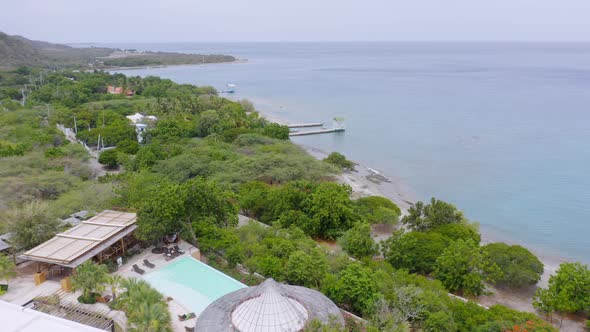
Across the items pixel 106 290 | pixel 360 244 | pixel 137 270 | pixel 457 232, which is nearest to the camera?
pixel 106 290

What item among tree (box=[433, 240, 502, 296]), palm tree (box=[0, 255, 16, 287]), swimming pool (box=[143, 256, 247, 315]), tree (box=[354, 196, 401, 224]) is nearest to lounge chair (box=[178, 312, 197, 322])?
swimming pool (box=[143, 256, 247, 315])

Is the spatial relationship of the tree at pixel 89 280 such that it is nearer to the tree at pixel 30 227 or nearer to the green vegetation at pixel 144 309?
the green vegetation at pixel 144 309

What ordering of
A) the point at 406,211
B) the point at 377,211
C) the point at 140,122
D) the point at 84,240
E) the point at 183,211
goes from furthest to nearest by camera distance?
the point at 140,122 → the point at 406,211 → the point at 377,211 → the point at 183,211 → the point at 84,240

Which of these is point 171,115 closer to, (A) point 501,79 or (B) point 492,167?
(B) point 492,167

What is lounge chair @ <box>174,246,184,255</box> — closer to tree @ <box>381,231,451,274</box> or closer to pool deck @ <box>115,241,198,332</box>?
pool deck @ <box>115,241,198,332</box>

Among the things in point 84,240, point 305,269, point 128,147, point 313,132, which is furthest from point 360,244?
point 313,132

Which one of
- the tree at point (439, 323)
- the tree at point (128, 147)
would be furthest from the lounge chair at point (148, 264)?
the tree at point (128, 147)

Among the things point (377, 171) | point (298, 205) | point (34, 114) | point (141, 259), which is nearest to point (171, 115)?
point (34, 114)

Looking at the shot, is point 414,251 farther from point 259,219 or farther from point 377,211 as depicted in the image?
point 259,219
